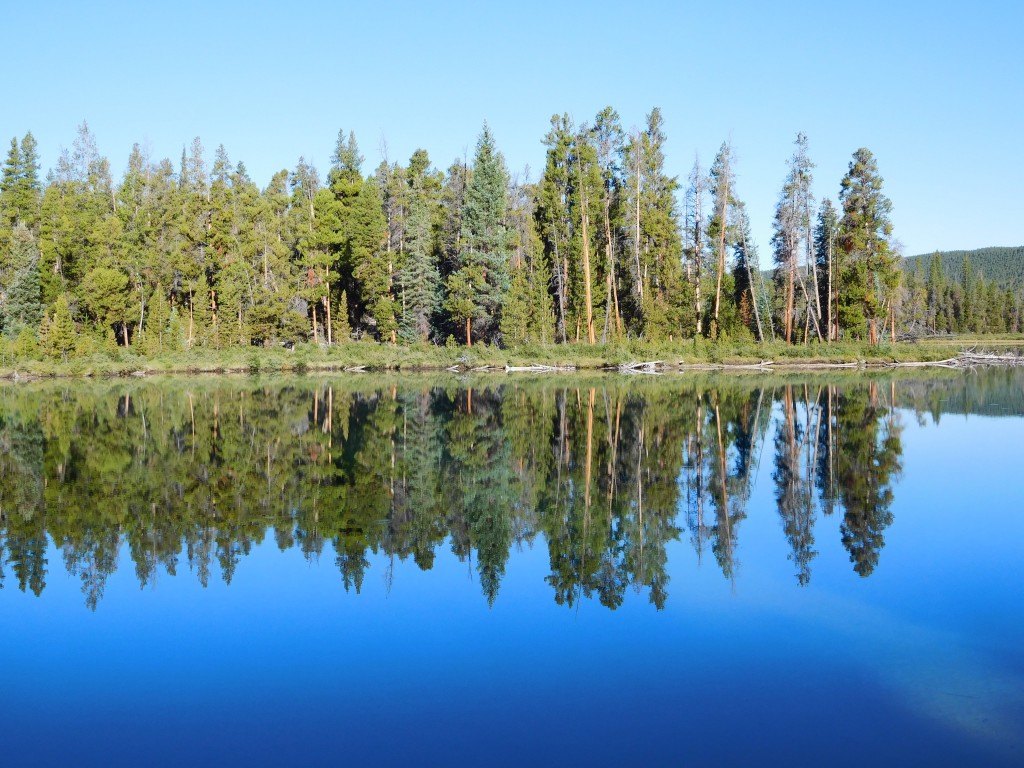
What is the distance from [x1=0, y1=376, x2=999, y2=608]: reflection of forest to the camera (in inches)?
402

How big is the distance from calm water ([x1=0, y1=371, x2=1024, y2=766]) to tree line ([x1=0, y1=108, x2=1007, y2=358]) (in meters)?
33.2

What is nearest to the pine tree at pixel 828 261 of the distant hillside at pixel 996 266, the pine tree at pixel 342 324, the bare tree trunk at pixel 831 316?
the bare tree trunk at pixel 831 316

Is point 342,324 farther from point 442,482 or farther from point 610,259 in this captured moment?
point 442,482

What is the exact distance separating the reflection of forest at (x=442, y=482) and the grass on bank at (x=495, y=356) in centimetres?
1978

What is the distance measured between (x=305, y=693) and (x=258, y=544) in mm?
4610

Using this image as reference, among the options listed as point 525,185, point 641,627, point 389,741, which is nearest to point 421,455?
point 641,627

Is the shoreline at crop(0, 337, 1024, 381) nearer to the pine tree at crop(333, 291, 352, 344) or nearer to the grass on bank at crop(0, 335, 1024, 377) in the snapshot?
the grass on bank at crop(0, 335, 1024, 377)

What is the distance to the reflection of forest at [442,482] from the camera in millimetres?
10211

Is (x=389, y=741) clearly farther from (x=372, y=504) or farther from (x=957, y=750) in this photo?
(x=372, y=504)

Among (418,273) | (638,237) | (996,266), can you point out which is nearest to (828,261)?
(638,237)

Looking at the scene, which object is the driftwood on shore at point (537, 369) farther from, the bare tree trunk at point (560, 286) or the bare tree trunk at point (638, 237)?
the bare tree trunk at point (638, 237)

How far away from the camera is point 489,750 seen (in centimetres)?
557

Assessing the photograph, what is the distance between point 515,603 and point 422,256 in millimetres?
44598

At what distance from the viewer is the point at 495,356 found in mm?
49250
